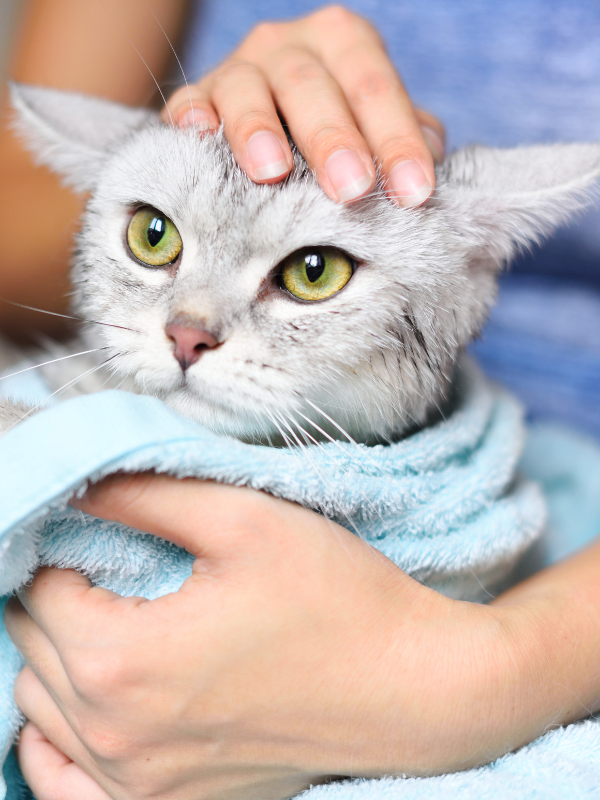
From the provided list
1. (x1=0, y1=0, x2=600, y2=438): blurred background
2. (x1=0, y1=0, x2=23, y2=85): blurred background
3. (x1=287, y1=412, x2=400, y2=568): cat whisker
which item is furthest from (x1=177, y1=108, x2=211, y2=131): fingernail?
(x1=0, y1=0, x2=23, y2=85): blurred background

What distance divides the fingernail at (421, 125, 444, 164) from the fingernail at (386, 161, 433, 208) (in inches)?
8.7

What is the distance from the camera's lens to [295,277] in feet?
2.61

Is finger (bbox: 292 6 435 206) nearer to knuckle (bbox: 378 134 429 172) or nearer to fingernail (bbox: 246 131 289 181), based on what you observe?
knuckle (bbox: 378 134 429 172)

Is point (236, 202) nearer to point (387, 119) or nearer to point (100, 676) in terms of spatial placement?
point (387, 119)

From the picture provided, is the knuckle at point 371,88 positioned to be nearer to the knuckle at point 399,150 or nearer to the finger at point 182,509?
the knuckle at point 399,150

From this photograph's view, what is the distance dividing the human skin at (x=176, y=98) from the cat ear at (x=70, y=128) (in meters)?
0.08

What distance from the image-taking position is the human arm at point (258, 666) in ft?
2.15

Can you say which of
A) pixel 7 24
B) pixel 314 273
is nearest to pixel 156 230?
pixel 314 273

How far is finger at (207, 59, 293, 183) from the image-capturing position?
2.54ft

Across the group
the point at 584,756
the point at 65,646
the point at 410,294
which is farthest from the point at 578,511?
the point at 65,646

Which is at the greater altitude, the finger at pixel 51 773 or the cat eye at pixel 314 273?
the cat eye at pixel 314 273

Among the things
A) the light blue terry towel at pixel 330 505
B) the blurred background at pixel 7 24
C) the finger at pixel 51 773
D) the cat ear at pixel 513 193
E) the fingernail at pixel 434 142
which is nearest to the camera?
the light blue terry towel at pixel 330 505

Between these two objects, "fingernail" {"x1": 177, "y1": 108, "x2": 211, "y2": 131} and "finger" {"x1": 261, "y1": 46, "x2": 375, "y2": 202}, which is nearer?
"finger" {"x1": 261, "y1": 46, "x2": 375, "y2": 202}

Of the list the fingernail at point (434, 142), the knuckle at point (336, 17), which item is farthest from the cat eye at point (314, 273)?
the knuckle at point (336, 17)
